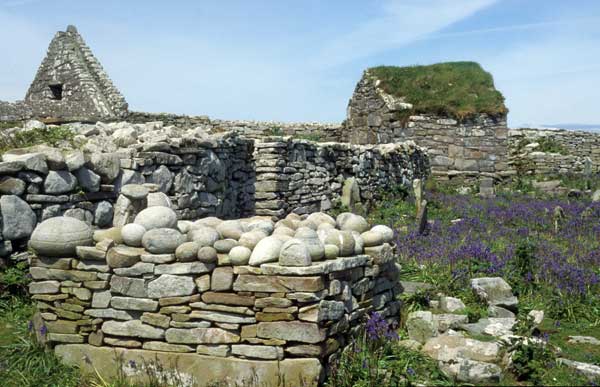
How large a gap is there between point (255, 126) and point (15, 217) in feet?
49.5

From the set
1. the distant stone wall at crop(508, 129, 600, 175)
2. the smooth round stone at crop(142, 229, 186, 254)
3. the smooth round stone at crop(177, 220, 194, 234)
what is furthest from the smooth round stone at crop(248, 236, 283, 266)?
the distant stone wall at crop(508, 129, 600, 175)

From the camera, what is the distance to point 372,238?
221 inches

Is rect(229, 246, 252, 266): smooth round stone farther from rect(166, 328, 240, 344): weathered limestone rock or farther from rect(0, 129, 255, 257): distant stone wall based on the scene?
rect(0, 129, 255, 257): distant stone wall

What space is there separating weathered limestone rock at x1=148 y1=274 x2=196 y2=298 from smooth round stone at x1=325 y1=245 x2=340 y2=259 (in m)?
1.18

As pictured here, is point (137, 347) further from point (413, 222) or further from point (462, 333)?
point (413, 222)

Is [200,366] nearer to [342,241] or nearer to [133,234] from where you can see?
[133,234]

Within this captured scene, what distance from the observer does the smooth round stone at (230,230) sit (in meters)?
5.26

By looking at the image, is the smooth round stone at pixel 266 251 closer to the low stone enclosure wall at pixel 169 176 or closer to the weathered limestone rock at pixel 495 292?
the low stone enclosure wall at pixel 169 176

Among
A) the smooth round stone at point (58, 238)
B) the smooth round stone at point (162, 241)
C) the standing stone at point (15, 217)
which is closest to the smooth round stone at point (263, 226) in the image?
the smooth round stone at point (162, 241)

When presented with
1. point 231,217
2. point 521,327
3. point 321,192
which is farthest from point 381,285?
point 321,192

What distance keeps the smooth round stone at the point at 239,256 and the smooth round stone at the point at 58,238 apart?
1422 mm

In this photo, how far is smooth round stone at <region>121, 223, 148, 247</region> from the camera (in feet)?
16.5

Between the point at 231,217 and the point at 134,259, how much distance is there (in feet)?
19.1

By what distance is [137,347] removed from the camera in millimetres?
4934
